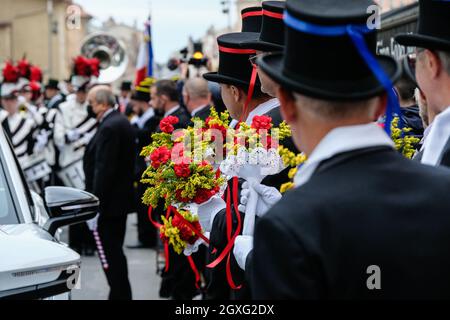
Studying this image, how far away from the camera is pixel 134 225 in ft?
44.7

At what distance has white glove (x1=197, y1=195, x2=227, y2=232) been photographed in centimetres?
389

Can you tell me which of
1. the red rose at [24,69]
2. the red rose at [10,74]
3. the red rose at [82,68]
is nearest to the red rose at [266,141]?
the red rose at [82,68]

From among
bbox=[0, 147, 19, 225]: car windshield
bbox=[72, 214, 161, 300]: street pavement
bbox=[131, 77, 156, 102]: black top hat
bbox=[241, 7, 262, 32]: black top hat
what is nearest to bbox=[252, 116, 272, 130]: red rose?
bbox=[0, 147, 19, 225]: car windshield

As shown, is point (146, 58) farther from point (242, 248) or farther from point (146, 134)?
point (242, 248)

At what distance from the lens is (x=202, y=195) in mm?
3754

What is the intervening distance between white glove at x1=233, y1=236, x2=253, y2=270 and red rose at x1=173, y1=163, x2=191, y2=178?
0.36 meters

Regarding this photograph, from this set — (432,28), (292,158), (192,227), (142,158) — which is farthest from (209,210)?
(142,158)

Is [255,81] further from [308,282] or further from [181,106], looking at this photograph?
[181,106]

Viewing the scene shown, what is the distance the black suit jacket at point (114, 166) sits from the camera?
7.94 m

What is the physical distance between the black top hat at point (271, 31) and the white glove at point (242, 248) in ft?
3.20

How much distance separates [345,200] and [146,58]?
1277 cm

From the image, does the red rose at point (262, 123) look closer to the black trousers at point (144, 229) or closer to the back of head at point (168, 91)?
the back of head at point (168, 91)

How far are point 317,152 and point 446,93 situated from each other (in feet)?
2.55
